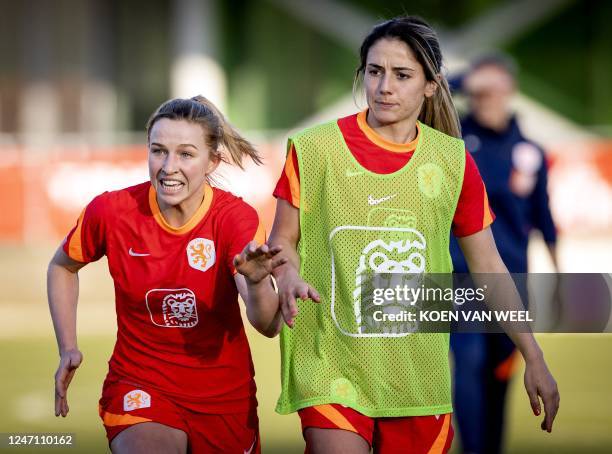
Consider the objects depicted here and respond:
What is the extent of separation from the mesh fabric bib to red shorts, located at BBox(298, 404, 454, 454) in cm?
4

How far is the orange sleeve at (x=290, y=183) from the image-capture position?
4.75 meters

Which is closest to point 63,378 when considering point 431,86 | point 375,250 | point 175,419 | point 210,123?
point 175,419

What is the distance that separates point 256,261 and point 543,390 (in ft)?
4.14

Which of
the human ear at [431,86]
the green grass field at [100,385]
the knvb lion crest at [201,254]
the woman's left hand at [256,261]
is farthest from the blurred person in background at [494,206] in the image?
the woman's left hand at [256,261]

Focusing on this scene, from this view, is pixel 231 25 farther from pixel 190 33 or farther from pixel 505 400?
pixel 505 400

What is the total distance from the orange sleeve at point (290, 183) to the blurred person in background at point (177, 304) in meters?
0.26

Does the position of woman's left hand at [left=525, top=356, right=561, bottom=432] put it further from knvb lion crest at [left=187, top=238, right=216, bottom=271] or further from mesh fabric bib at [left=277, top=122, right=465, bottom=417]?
knvb lion crest at [left=187, top=238, right=216, bottom=271]

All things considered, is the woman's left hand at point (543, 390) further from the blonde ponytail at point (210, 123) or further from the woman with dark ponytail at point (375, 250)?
the blonde ponytail at point (210, 123)

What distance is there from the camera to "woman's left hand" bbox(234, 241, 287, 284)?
166 inches

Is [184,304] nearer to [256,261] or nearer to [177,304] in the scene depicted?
[177,304]

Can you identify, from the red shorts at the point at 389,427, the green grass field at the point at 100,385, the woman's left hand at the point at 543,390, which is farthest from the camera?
the green grass field at the point at 100,385

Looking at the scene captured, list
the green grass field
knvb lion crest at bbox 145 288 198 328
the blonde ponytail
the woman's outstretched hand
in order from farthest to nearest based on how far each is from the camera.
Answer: the green grass field → the blonde ponytail → knvb lion crest at bbox 145 288 198 328 → the woman's outstretched hand

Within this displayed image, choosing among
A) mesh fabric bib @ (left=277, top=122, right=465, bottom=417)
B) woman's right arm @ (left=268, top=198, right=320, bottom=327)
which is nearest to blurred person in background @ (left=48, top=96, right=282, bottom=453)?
woman's right arm @ (left=268, top=198, right=320, bottom=327)

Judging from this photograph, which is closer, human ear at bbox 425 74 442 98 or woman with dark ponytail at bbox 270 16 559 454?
woman with dark ponytail at bbox 270 16 559 454
